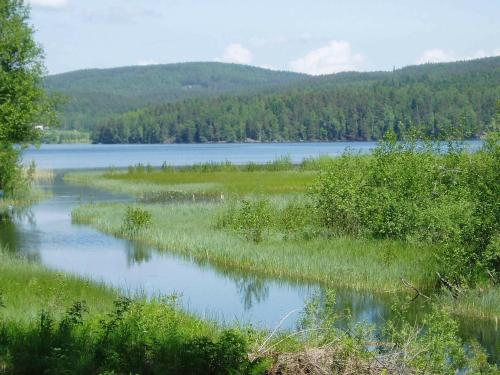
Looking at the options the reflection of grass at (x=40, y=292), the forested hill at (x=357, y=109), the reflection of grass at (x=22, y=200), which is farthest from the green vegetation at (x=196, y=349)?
the forested hill at (x=357, y=109)

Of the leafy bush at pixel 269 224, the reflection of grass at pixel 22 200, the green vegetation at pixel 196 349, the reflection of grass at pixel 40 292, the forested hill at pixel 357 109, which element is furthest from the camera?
the forested hill at pixel 357 109

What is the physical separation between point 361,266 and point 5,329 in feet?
37.6

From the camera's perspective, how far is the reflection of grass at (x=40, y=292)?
14.6m

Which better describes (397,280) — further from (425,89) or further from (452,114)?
(425,89)

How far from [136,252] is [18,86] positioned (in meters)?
12.2

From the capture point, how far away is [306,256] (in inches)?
906

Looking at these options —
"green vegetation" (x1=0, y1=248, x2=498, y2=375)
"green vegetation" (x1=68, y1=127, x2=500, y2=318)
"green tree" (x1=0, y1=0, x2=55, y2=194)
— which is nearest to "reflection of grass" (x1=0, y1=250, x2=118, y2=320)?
"green vegetation" (x1=0, y1=248, x2=498, y2=375)

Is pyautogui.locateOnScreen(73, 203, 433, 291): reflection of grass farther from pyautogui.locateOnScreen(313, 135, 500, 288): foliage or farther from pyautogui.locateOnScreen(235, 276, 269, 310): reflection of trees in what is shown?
pyautogui.locateOnScreen(313, 135, 500, 288): foliage

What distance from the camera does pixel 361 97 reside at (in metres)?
181

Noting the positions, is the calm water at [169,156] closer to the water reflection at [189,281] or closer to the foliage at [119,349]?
the water reflection at [189,281]

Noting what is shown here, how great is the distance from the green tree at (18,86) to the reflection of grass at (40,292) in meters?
15.2

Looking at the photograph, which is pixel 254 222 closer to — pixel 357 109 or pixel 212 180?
pixel 212 180

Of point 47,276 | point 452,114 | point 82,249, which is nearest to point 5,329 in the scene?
point 47,276

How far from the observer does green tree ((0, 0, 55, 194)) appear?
1372 inches
